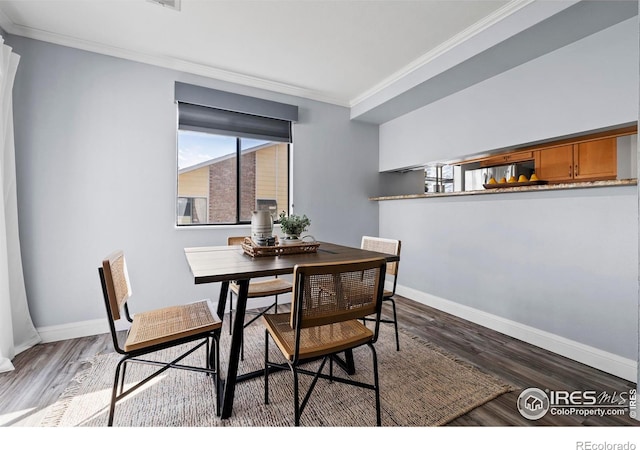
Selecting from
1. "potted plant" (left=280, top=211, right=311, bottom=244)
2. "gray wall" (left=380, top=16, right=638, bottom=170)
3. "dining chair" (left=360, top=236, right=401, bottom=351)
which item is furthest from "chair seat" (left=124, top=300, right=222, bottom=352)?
"gray wall" (left=380, top=16, right=638, bottom=170)

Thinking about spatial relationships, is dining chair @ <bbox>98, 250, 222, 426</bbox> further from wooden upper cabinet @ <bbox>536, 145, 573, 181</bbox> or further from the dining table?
wooden upper cabinet @ <bbox>536, 145, 573, 181</bbox>

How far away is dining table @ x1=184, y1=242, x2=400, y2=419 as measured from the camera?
4.24 ft

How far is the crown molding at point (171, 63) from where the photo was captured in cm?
227

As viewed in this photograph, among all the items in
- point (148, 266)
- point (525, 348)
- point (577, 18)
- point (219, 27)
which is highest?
point (219, 27)

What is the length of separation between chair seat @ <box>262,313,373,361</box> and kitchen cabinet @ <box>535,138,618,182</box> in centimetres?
248

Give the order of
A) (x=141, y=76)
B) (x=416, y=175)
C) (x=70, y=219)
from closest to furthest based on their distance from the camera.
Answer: (x=70, y=219) < (x=141, y=76) < (x=416, y=175)

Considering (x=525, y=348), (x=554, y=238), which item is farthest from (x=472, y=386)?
(x=554, y=238)

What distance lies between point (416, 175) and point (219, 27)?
3.08m

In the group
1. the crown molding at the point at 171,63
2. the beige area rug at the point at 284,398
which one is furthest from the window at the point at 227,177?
the beige area rug at the point at 284,398

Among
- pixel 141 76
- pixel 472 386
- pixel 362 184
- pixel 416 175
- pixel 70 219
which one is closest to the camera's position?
pixel 472 386

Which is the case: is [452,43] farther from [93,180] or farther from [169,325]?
[93,180]

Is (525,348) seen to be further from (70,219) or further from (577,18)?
(70,219)

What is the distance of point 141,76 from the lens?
267cm

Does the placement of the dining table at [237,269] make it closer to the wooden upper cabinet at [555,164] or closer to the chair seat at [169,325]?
the chair seat at [169,325]
